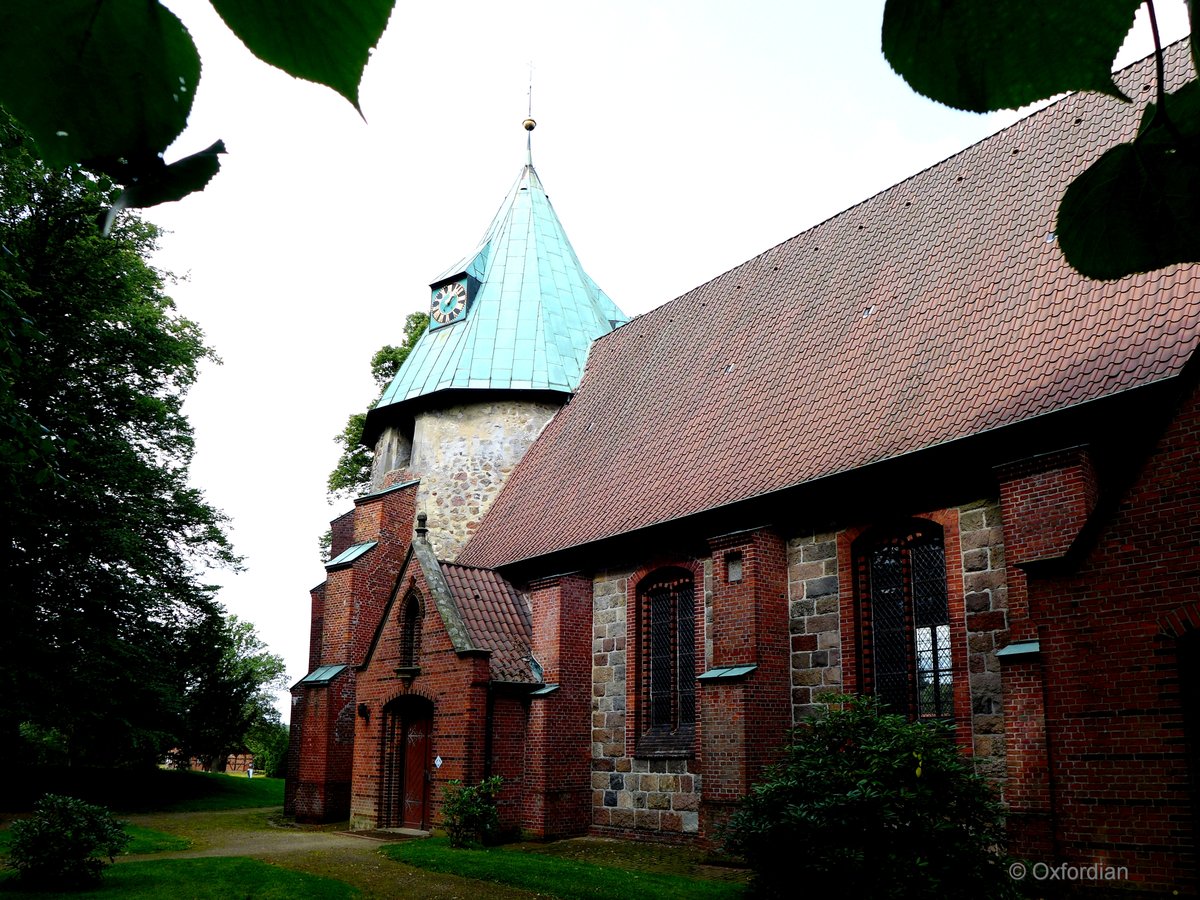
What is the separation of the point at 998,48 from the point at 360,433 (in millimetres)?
29148

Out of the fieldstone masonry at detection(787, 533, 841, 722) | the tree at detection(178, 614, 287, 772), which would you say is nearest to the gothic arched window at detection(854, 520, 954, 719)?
the fieldstone masonry at detection(787, 533, 841, 722)

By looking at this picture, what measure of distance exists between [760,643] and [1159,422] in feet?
18.6

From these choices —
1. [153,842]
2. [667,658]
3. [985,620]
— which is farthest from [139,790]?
[985,620]

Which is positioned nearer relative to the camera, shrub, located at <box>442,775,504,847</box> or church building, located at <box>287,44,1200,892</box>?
church building, located at <box>287,44,1200,892</box>

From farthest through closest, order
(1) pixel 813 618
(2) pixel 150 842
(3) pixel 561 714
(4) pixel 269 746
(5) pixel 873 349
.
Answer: (4) pixel 269 746 < (2) pixel 150 842 < (3) pixel 561 714 < (5) pixel 873 349 < (1) pixel 813 618

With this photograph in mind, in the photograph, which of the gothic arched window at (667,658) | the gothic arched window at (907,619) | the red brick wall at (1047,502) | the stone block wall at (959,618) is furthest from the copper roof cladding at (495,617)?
the red brick wall at (1047,502)

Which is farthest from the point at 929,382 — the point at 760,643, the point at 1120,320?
the point at 760,643

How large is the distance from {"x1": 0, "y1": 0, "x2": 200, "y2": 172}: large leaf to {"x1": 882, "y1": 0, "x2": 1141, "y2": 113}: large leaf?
0.48 meters

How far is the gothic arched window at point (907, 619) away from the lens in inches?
446

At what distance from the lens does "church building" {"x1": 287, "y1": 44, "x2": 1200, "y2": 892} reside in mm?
8531

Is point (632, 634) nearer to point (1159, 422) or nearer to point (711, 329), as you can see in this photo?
point (711, 329)

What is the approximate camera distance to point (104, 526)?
20.3 meters

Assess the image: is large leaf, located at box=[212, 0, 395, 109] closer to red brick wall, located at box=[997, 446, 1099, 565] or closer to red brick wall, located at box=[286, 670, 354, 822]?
red brick wall, located at box=[997, 446, 1099, 565]

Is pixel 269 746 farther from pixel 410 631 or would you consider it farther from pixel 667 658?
pixel 667 658
